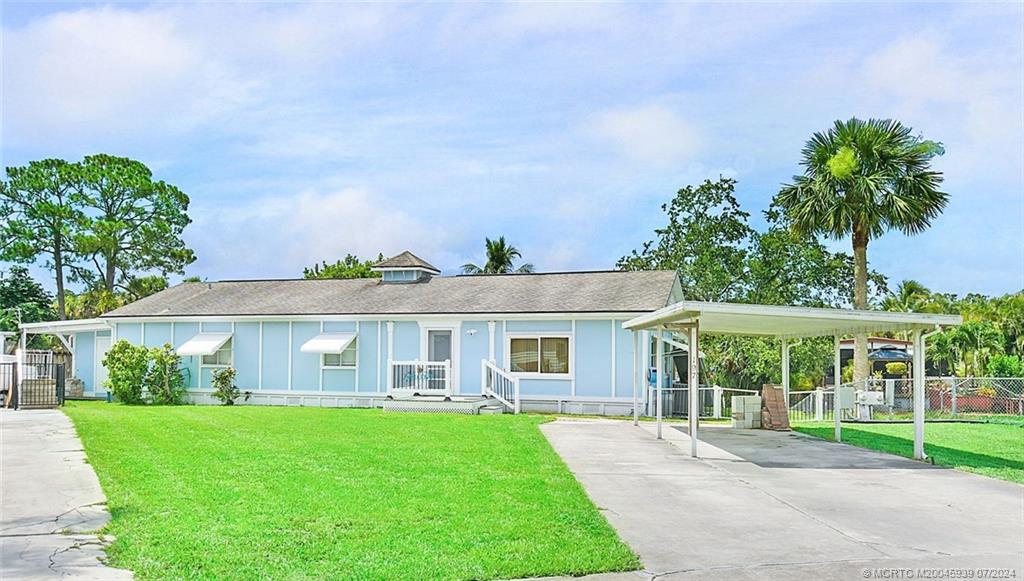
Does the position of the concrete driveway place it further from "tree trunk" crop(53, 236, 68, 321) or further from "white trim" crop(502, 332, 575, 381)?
"tree trunk" crop(53, 236, 68, 321)

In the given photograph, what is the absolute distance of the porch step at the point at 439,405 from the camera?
2203 cm

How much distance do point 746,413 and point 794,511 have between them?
11.2 m

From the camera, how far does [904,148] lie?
2638cm

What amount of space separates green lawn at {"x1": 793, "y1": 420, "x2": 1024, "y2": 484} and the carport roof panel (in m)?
2.24

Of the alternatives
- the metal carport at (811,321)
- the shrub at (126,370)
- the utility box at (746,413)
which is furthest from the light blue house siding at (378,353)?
the metal carport at (811,321)

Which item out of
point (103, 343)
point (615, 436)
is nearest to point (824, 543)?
point (615, 436)

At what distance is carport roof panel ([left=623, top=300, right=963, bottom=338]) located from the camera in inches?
506

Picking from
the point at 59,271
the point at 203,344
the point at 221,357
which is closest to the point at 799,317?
the point at 203,344

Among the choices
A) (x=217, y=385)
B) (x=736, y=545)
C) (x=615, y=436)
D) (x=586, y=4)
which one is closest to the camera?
(x=736, y=545)

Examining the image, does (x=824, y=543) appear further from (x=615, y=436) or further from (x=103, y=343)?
(x=103, y=343)

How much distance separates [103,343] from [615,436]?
20.2 m

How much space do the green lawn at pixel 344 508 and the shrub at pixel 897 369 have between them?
36.0m

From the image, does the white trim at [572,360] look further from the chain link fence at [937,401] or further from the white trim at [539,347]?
the chain link fence at [937,401]

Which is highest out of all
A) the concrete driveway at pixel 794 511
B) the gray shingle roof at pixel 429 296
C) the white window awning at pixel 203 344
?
the gray shingle roof at pixel 429 296
